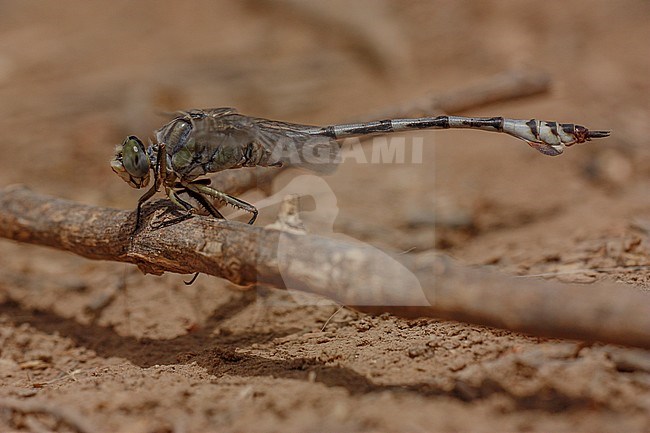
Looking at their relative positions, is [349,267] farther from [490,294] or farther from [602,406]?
[602,406]

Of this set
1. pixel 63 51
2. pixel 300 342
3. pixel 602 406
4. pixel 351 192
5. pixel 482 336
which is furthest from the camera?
pixel 63 51

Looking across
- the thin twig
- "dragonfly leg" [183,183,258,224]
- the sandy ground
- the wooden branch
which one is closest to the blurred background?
the sandy ground

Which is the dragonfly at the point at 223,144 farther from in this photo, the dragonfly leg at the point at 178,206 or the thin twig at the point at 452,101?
the thin twig at the point at 452,101

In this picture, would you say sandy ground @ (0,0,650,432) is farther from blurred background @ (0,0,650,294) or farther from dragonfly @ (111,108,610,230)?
dragonfly @ (111,108,610,230)

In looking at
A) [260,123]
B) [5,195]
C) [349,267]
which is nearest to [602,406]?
[349,267]

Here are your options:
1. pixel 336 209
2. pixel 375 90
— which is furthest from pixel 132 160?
pixel 375 90

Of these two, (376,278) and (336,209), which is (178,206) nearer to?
(376,278)

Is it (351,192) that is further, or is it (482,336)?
(351,192)

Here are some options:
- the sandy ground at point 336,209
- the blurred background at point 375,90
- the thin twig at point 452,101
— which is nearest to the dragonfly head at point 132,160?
the thin twig at point 452,101
